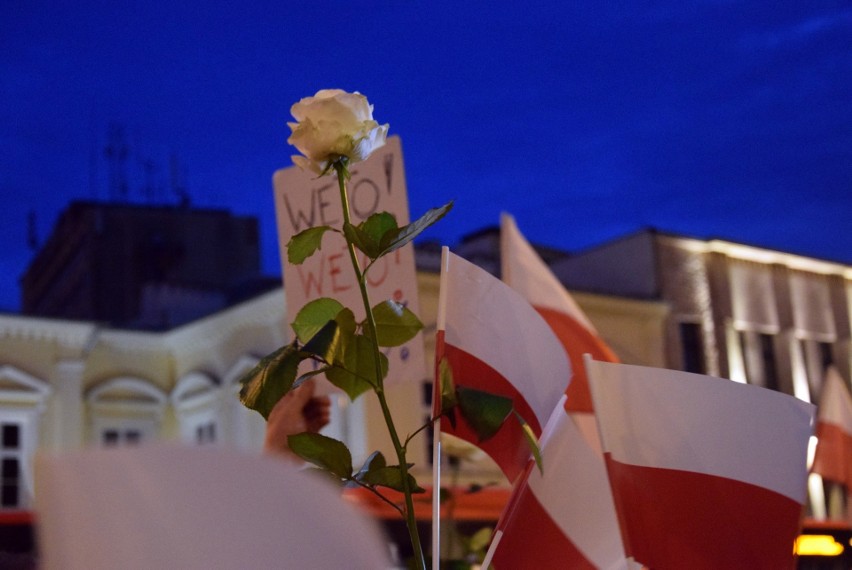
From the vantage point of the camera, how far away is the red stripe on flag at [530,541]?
277 centimetres

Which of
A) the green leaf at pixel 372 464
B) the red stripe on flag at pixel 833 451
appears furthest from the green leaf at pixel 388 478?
the red stripe on flag at pixel 833 451

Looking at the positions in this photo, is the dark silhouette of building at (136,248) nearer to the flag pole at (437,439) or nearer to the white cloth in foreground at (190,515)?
the flag pole at (437,439)

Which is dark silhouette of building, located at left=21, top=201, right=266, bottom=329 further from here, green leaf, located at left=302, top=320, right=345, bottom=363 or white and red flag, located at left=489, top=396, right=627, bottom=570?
green leaf, located at left=302, top=320, right=345, bottom=363

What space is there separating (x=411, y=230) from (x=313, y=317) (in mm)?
304

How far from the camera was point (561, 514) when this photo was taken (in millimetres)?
2992

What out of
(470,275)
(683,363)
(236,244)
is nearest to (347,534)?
(470,275)

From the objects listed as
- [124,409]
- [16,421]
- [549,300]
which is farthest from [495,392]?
[124,409]

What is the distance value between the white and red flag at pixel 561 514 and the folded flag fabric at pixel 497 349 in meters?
0.06

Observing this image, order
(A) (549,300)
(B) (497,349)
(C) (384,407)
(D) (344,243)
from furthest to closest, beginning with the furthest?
(A) (549,300) < (D) (344,243) < (B) (497,349) < (C) (384,407)

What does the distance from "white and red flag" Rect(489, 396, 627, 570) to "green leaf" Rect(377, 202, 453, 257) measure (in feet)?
2.36

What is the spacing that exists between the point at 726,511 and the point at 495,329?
0.63m

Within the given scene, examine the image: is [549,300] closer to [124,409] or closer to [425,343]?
[425,343]

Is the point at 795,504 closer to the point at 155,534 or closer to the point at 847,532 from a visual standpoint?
the point at 155,534

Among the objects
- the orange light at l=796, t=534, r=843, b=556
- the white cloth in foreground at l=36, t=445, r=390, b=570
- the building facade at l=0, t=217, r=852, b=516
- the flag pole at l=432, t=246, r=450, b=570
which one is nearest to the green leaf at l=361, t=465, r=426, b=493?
the flag pole at l=432, t=246, r=450, b=570
